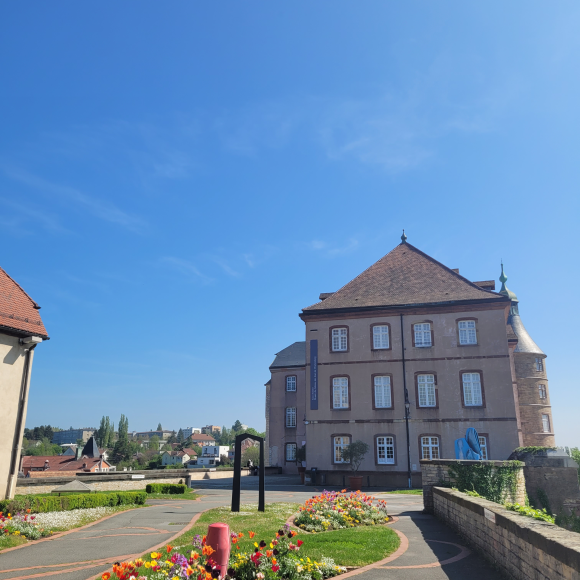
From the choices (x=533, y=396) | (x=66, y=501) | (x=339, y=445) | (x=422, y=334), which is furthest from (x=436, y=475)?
(x=533, y=396)

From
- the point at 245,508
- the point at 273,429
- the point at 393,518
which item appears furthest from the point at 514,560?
the point at 273,429

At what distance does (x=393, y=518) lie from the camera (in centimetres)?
1493

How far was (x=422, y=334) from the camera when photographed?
111 feet

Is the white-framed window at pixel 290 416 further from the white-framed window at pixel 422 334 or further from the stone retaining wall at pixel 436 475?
the stone retaining wall at pixel 436 475

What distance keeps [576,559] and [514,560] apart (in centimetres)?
281

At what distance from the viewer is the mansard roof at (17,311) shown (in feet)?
61.5

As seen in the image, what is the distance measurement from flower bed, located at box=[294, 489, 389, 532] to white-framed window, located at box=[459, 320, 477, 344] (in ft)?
64.4

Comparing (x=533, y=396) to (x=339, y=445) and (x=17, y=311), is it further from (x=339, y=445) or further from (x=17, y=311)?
(x=17, y=311)

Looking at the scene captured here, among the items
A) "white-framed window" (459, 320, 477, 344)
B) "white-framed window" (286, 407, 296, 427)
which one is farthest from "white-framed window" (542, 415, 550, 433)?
"white-framed window" (286, 407, 296, 427)

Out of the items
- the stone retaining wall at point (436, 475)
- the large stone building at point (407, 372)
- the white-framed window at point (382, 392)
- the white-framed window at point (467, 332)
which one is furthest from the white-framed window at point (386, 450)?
the stone retaining wall at point (436, 475)

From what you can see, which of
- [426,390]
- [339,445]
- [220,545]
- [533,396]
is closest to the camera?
[220,545]

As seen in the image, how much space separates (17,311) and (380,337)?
2254 cm

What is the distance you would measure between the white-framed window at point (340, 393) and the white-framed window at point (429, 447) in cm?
545

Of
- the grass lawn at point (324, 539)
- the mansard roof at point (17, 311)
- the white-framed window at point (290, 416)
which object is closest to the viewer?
the grass lawn at point (324, 539)
